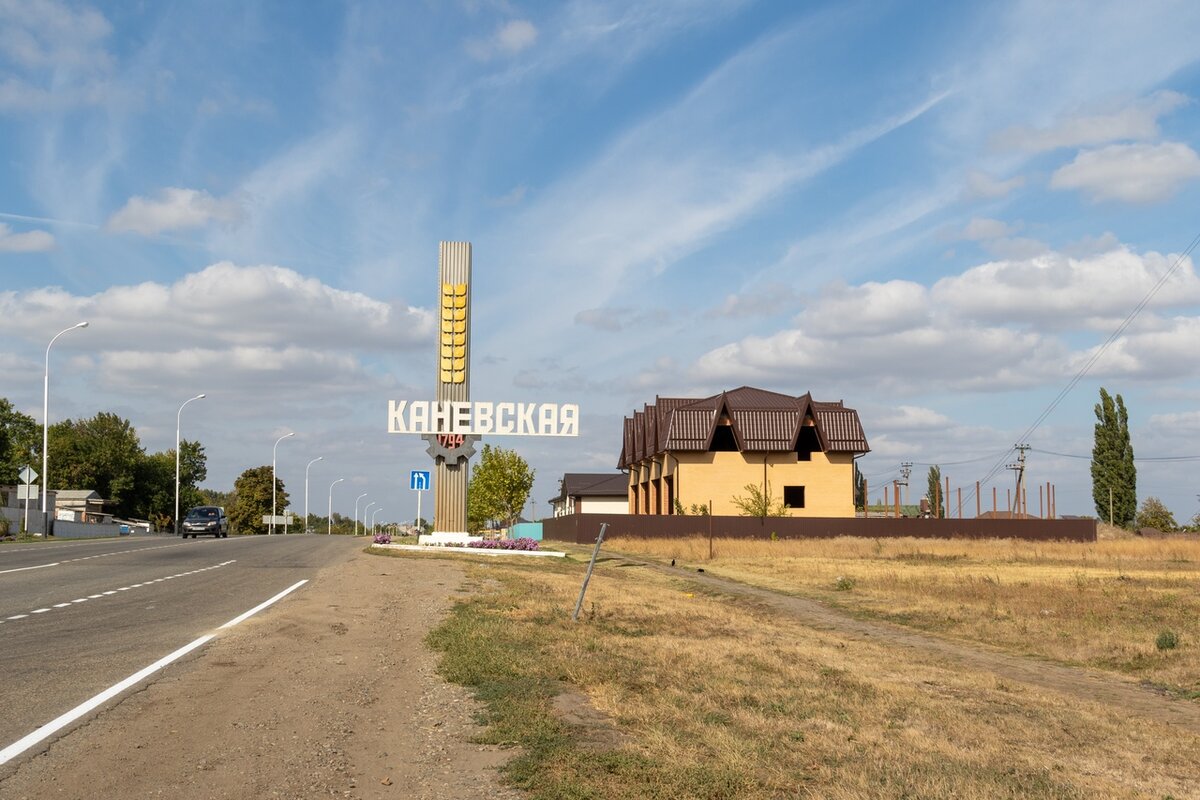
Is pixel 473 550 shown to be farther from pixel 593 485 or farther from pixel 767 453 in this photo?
pixel 593 485

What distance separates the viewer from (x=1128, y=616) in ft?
74.2

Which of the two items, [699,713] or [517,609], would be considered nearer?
[699,713]

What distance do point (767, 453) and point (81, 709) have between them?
206 feet

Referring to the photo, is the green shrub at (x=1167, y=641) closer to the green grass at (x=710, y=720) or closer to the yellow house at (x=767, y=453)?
the green grass at (x=710, y=720)

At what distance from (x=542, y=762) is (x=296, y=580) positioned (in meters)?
18.1

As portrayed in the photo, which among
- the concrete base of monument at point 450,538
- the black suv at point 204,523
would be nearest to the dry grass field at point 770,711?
the concrete base of monument at point 450,538

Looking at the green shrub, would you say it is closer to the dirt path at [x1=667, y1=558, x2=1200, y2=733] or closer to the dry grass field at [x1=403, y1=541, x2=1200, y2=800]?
the dry grass field at [x1=403, y1=541, x2=1200, y2=800]

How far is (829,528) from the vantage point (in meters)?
61.0

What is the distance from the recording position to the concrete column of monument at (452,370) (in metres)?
44.0

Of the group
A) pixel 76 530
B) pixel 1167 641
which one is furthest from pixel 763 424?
pixel 1167 641

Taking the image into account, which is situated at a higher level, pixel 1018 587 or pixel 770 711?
pixel 770 711

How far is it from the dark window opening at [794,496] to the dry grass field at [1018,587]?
46.3ft

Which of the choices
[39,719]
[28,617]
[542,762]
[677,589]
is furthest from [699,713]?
[677,589]

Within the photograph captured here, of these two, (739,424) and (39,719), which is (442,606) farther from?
(739,424)
